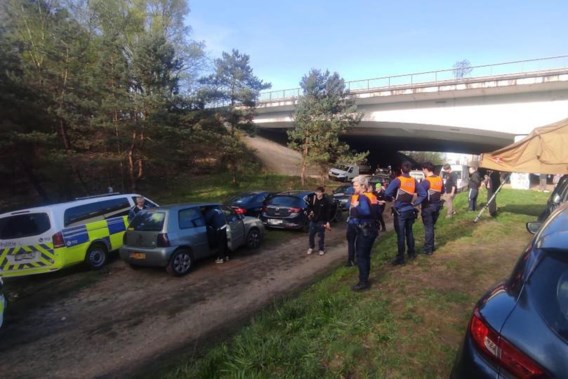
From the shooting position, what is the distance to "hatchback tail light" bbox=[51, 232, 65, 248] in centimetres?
806

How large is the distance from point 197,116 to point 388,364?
19.0 metres

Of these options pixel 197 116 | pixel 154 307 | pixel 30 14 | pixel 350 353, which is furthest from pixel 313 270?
pixel 30 14

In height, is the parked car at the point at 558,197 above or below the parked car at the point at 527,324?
below

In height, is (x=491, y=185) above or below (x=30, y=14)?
below

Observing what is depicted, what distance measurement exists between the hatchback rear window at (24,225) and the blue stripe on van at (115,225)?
1681 millimetres

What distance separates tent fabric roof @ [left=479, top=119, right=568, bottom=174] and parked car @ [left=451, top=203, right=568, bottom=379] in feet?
28.3

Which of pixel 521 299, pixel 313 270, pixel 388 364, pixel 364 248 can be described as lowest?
pixel 313 270

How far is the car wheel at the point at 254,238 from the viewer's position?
10633mm

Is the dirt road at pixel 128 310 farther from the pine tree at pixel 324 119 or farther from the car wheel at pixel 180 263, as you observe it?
the pine tree at pixel 324 119

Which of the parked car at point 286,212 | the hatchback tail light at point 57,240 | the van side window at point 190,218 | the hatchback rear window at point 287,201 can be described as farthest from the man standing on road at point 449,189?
the hatchback tail light at point 57,240

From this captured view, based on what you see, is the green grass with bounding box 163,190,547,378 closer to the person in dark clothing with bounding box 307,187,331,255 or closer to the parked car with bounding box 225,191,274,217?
the person in dark clothing with bounding box 307,187,331,255

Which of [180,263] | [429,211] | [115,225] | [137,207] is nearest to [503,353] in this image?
[429,211]

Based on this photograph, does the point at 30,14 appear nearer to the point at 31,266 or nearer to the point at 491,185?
the point at 31,266

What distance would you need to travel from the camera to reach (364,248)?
5887 millimetres
